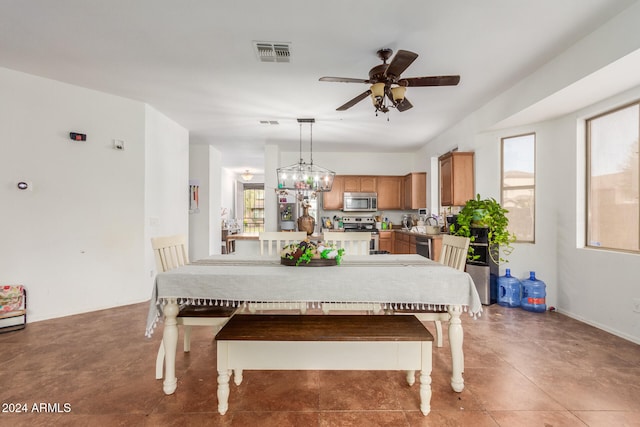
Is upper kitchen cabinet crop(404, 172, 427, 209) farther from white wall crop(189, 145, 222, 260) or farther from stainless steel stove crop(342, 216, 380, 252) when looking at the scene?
white wall crop(189, 145, 222, 260)

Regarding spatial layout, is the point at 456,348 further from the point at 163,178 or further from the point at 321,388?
the point at 163,178

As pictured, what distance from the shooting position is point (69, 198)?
11.2ft

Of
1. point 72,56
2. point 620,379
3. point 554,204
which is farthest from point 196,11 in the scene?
point 554,204

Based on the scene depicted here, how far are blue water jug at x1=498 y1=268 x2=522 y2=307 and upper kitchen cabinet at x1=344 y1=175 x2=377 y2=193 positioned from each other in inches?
132

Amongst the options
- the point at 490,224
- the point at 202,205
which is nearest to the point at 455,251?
the point at 490,224

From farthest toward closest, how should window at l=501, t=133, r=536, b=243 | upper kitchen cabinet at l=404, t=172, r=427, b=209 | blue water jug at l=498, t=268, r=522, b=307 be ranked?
1. upper kitchen cabinet at l=404, t=172, r=427, b=209
2. window at l=501, t=133, r=536, b=243
3. blue water jug at l=498, t=268, r=522, b=307

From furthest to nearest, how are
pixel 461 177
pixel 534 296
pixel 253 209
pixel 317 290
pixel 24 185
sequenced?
pixel 253 209 < pixel 461 177 < pixel 534 296 < pixel 24 185 < pixel 317 290

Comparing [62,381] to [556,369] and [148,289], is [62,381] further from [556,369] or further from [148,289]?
[556,369]

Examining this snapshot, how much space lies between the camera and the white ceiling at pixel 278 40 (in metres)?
2.11

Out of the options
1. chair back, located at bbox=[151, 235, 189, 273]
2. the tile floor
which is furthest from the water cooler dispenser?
chair back, located at bbox=[151, 235, 189, 273]

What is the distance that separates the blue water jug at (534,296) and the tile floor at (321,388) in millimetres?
738

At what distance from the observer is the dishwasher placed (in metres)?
4.61

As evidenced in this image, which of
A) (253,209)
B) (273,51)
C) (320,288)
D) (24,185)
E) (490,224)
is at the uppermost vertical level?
(273,51)

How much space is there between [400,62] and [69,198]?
12.5 ft
